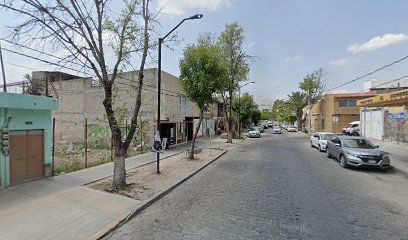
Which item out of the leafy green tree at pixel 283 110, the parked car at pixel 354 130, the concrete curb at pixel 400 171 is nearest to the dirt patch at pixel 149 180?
the concrete curb at pixel 400 171

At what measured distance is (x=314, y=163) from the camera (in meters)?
12.3

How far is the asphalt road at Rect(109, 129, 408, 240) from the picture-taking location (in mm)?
4656

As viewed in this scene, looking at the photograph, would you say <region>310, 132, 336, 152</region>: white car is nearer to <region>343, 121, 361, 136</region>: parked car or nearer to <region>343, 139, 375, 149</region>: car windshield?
<region>343, 139, 375, 149</region>: car windshield

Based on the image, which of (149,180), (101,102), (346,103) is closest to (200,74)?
(149,180)

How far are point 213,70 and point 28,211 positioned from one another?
405 inches

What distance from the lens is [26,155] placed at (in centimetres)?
816

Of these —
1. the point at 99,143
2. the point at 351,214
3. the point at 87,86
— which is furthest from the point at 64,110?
the point at 351,214

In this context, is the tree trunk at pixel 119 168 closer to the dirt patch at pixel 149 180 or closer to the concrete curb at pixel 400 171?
the dirt patch at pixel 149 180

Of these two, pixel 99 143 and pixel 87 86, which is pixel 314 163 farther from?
pixel 87 86

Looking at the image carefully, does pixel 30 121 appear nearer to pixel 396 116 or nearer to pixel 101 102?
pixel 101 102

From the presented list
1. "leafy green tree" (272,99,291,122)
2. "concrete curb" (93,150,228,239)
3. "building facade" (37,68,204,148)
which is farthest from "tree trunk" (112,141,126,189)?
"leafy green tree" (272,99,291,122)

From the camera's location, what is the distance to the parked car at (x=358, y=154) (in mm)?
10180

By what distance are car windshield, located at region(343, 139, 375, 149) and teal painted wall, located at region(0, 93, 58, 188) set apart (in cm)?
1357

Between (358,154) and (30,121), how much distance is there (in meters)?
13.5
